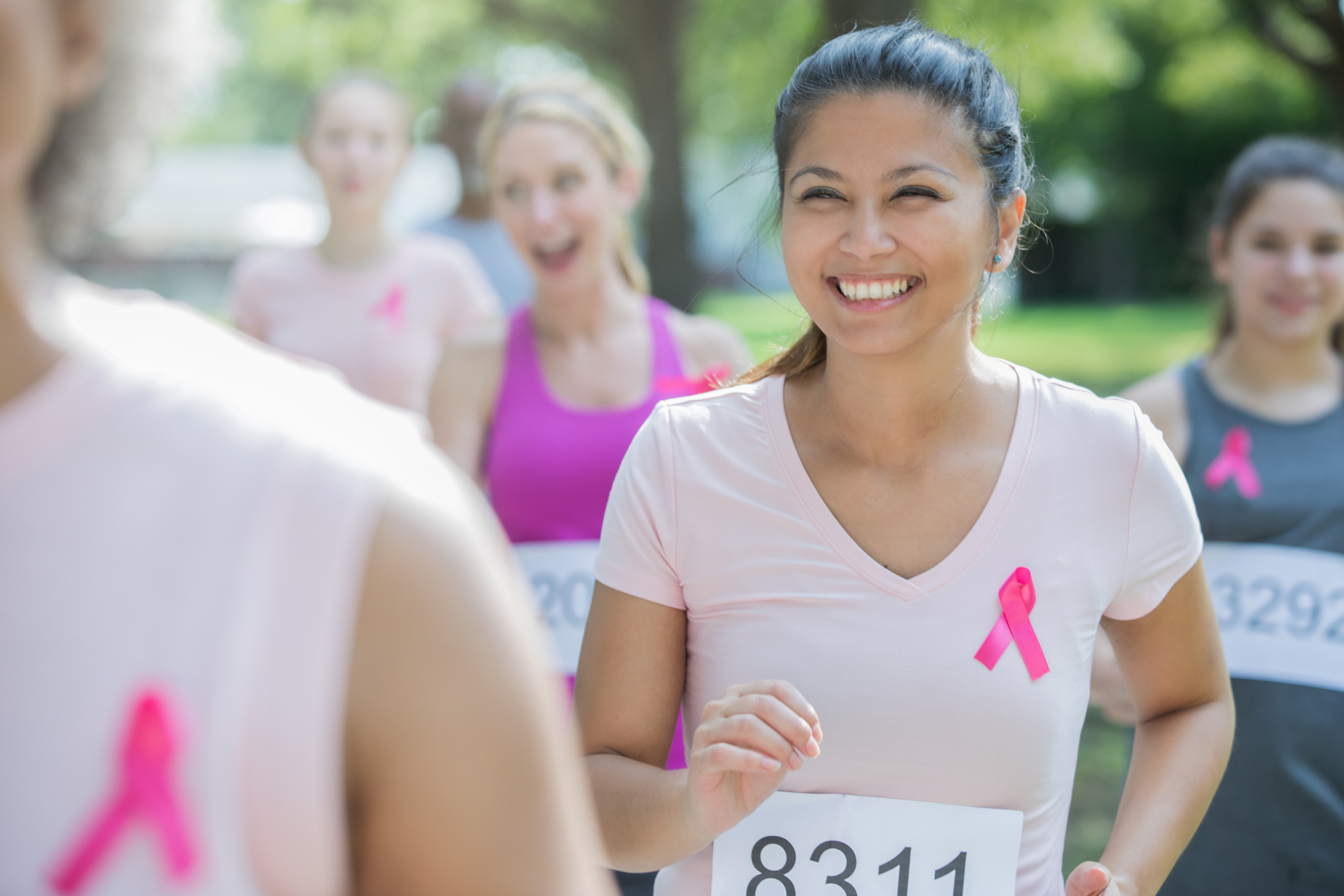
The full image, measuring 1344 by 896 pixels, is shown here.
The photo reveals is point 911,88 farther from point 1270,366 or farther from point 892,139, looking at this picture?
point 1270,366

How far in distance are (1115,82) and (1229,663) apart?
107ft

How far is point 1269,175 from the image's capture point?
343 cm

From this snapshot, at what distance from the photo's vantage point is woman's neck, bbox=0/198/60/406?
0.85 m

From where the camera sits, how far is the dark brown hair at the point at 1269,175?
134 inches

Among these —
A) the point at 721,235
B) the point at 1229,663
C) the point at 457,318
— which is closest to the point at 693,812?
the point at 1229,663

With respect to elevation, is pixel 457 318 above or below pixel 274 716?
below

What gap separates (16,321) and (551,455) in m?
2.34

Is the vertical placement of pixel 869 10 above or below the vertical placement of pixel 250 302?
above

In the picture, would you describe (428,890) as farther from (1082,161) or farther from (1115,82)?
(1082,161)

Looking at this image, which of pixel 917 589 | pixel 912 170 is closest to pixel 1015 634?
pixel 917 589

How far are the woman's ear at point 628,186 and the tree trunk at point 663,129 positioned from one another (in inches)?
379

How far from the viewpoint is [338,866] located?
83 cm

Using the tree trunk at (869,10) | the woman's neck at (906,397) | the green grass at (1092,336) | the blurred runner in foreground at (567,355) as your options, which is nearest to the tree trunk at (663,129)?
the green grass at (1092,336)

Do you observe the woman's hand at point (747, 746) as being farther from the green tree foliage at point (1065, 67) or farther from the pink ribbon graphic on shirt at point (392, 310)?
the pink ribbon graphic on shirt at point (392, 310)
